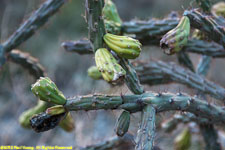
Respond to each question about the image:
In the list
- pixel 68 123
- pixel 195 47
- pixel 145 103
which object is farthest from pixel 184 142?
pixel 145 103

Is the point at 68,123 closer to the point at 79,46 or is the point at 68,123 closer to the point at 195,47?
the point at 79,46

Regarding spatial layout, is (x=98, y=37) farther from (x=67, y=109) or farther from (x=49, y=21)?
(x=49, y=21)

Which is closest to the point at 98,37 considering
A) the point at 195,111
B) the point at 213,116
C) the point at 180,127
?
the point at 195,111

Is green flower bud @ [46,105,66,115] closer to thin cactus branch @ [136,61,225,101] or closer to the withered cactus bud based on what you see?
the withered cactus bud

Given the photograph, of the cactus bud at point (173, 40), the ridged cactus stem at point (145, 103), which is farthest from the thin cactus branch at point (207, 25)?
the ridged cactus stem at point (145, 103)

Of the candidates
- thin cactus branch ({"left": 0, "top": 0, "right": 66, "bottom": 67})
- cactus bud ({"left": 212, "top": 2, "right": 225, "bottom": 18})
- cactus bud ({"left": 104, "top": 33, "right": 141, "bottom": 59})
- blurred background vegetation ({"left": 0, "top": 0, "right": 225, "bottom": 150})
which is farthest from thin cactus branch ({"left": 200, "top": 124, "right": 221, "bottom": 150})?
thin cactus branch ({"left": 0, "top": 0, "right": 66, "bottom": 67})

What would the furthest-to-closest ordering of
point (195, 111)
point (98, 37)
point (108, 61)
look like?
point (195, 111) < point (98, 37) < point (108, 61)
